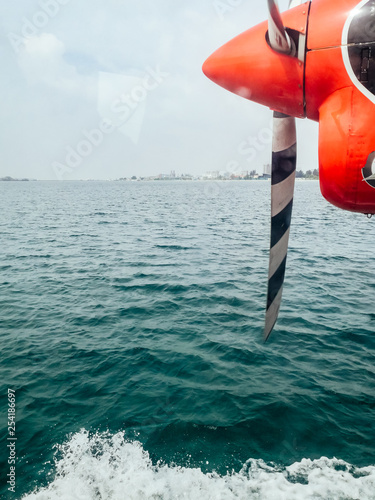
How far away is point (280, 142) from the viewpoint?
5.48 meters

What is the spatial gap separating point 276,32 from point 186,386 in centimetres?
810

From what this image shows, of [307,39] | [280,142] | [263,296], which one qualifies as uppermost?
[307,39]

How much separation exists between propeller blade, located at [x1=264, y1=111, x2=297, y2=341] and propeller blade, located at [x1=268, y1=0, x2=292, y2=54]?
1.18 metres

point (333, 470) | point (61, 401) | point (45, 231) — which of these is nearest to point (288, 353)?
point (333, 470)

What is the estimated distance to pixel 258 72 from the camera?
4.56 metres

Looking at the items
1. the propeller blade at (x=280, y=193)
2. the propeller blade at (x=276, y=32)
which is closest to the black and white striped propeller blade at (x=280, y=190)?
the propeller blade at (x=280, y=193)

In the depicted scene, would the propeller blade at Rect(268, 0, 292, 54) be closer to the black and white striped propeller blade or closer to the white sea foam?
the black and white striped propeller blade

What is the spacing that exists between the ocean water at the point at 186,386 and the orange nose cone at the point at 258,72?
264 inches

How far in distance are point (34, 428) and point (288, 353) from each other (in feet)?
24.3

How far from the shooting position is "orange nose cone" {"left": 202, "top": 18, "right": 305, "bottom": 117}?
440cm

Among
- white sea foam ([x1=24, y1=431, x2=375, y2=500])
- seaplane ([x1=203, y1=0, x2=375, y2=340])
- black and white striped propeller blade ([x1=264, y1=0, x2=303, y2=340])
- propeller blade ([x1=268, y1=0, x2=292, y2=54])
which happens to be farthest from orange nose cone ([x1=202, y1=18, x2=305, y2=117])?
white sea foam ([x1=24, y1=431, x2=375, y2=500])

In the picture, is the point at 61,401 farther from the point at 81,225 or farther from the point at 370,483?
the point at 81,225

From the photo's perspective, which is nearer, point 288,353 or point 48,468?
point 48,468

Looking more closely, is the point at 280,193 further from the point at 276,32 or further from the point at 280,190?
the point at 276,32
